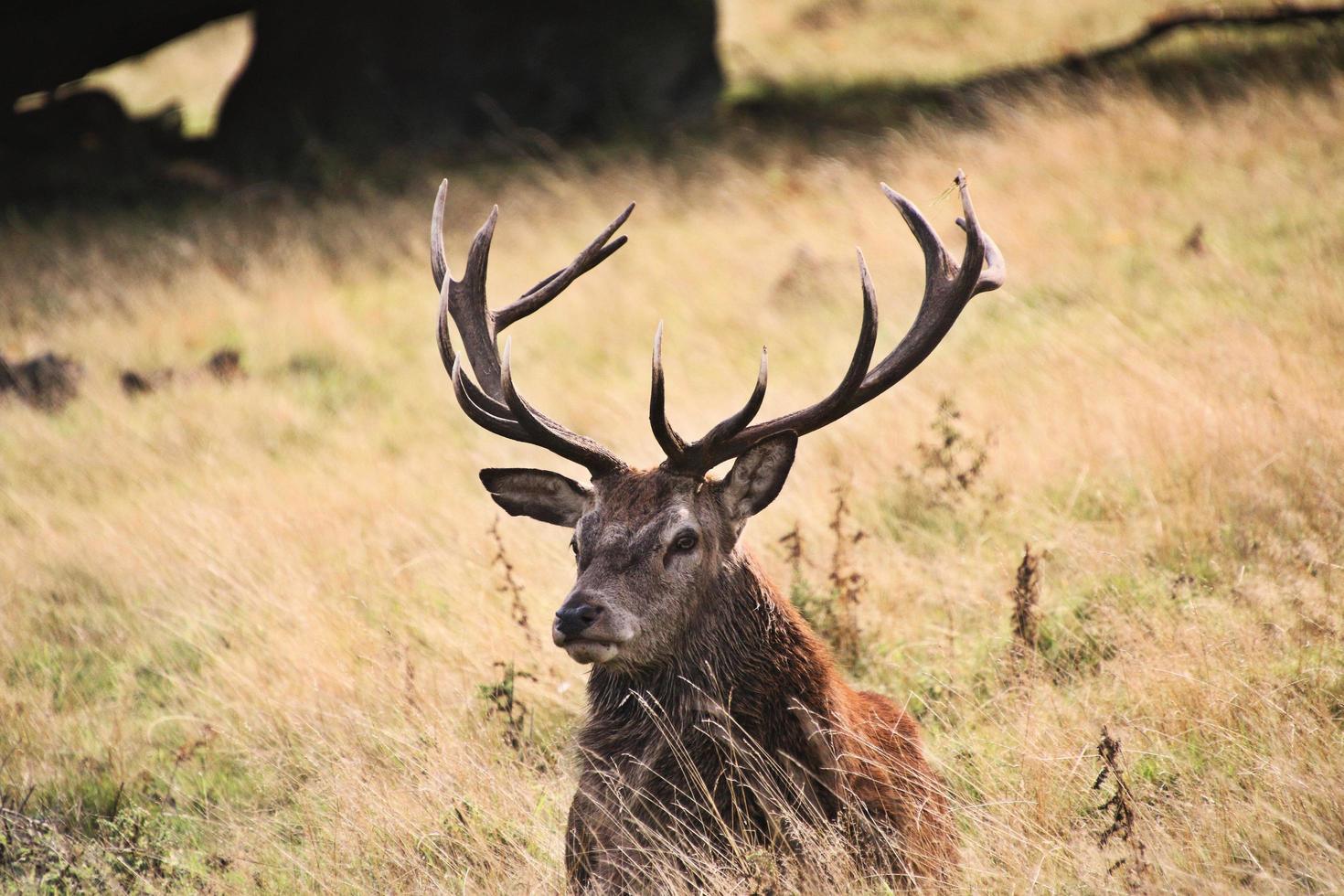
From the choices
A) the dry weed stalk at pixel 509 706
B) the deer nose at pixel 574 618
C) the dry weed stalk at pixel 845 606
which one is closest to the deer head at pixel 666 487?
the deer nose at pixel 574 618

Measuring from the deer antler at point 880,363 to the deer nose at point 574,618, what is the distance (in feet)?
1.92

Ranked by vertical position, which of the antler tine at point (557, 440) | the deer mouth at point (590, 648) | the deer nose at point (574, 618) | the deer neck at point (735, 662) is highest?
the antler tine at point (557, 440)

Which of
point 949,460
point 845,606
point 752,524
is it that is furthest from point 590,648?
point 949,460

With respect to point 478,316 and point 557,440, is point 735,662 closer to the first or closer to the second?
point 557,440

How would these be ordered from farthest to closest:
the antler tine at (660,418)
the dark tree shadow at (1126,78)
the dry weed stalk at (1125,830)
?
the dark tree shadow at (1126,78), the antler tine at (660,418), the dry weed stalk at (1125,830)

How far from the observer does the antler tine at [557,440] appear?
4.08 m

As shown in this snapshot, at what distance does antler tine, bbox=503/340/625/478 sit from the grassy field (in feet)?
3.57

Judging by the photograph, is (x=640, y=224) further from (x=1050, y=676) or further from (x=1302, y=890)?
(x=1302, y=890)

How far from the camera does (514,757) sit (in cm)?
462

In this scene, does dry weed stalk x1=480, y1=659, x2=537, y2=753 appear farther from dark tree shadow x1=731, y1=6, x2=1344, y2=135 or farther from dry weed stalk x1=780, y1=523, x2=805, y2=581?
dark tree shadow x1=731, y1=6, x2=1344, y2=135

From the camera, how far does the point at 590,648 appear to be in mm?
3682

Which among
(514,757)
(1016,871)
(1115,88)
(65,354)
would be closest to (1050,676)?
(1016,871)

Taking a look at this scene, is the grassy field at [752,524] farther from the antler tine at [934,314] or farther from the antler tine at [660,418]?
the antler tine at [660,418]

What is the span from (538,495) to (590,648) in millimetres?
904
